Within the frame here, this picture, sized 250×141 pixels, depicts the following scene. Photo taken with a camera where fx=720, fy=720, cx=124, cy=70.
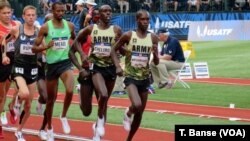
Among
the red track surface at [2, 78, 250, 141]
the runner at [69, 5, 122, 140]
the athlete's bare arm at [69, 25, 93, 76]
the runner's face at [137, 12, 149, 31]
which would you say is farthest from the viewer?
the red track surface at [2, 78, 250, 141]

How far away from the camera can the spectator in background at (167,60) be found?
67.5ft

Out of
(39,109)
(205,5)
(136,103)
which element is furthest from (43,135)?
(205,5)

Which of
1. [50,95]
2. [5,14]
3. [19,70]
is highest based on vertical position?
[5,14]

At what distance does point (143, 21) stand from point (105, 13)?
0.93 meters

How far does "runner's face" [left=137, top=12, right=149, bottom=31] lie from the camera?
36.6 ft

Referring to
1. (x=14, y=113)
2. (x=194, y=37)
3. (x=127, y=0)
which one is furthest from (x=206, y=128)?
(x=127, y=0)

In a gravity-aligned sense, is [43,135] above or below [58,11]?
below

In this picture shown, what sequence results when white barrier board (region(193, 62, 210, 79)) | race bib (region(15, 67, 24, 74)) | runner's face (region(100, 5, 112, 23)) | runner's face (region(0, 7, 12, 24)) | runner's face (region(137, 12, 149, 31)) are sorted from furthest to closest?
white barrier board (region(193, 62, 210, 79)) → runner's face (region(0, 7, 12, 24)) → race bib (region(15, 67, 24, 74)) → runner's face (region(100, 5, 112, 23)) → runner's face (region(137, 12, 149, 31))

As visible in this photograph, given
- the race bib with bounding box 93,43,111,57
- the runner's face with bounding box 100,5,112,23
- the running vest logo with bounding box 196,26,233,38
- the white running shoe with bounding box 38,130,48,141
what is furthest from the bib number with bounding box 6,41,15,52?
the running vest logo with bounding box 196,26,233,38

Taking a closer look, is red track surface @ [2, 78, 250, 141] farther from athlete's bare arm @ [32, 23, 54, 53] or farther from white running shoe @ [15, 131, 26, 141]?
athlete's bare arm @ [32, 23, 54, 53]

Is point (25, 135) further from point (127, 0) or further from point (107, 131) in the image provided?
point (127, 0)

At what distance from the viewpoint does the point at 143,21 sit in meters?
11.2

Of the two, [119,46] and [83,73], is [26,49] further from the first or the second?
[119,46]

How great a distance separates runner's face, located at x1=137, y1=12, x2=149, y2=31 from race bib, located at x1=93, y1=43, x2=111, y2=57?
0.85m
